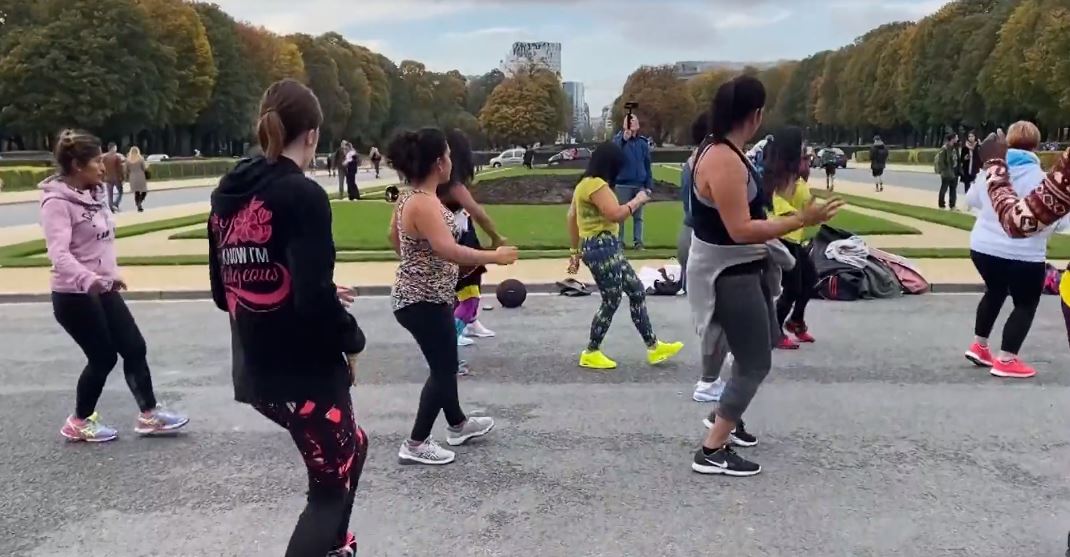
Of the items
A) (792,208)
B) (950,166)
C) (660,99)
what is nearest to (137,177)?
(950,166)

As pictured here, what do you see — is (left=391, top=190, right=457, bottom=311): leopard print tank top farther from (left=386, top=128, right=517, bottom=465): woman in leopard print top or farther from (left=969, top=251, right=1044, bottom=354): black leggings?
(left=969, top=251, right=1044, bottom=354): black leggings

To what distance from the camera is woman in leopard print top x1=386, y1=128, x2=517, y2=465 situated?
4805 millimetres

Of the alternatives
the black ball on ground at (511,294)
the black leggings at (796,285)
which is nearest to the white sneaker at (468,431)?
the black leggings at (796,285)

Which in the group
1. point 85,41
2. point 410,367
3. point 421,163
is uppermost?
point 85,41

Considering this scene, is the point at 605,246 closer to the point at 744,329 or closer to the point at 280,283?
the point at 744,329

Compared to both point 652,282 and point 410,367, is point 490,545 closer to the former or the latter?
point 410,367

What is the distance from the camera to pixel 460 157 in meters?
6.66

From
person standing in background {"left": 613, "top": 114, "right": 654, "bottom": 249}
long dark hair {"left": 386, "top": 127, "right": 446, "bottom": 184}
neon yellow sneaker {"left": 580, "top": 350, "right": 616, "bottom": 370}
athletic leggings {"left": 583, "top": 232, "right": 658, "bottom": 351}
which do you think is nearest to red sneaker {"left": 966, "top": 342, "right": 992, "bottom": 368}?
athletic leggings {"left": 583, "top": 232, "right": 658, "bottom": 351}

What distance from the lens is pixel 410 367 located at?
795 cm

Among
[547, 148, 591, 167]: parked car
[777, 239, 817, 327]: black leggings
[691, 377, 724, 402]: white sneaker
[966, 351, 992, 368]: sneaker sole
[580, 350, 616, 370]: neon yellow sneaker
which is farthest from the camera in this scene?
[547, 148, 591, 167]: parked car

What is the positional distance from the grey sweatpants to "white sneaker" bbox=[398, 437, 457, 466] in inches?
59.3

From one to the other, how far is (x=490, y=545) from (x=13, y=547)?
6.77ft

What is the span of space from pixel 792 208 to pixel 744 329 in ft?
10.7

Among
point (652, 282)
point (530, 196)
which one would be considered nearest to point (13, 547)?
point (652, 282)
